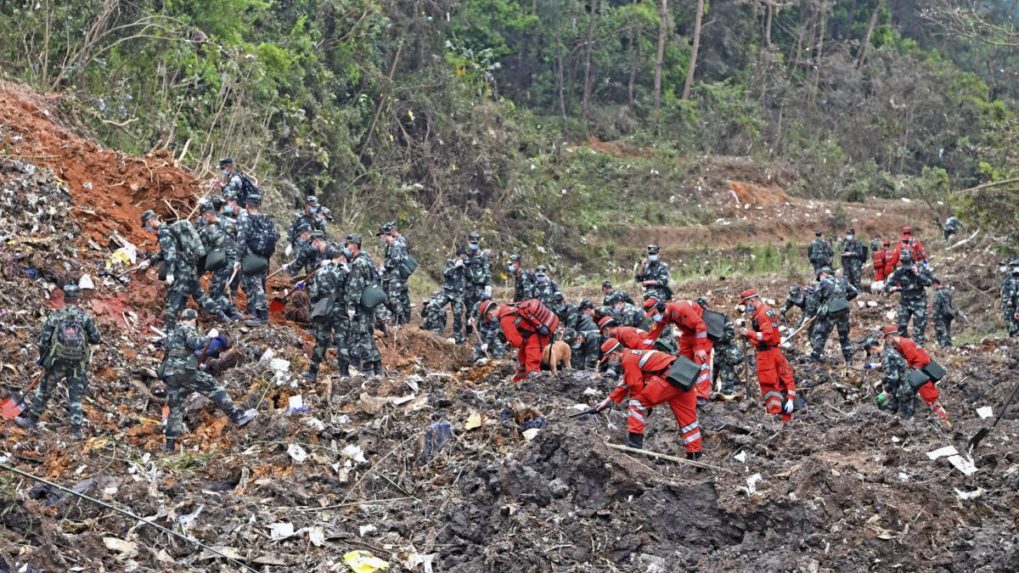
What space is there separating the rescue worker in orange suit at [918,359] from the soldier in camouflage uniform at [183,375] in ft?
22.8

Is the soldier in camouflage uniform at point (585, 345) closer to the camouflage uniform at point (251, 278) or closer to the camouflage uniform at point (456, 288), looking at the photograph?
the camouflage uniform at point (456, 288)

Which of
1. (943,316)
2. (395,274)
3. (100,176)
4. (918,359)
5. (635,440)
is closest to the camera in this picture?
(635,440)

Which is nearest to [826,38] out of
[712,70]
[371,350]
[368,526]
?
[712,70]

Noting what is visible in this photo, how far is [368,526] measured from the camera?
422 inches

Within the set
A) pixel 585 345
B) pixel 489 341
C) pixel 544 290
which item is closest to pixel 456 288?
pixel 489 341

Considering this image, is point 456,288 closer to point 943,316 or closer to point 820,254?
point 943,316

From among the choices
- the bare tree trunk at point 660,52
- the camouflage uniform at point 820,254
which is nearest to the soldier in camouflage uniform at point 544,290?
the camouflage uniform at point 820,254

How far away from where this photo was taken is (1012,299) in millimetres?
19406

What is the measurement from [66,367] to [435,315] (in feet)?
23.6

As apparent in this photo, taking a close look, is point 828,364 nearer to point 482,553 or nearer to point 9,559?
point 482,553

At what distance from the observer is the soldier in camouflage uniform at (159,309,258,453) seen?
12289 mm

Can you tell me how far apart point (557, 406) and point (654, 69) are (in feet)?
98.0

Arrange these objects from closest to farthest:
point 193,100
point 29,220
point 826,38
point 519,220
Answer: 1. point 29,220
2. point 193,100
3. point 519,220
4. point 826,38

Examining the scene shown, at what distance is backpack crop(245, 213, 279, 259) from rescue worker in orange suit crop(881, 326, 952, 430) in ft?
24.4
